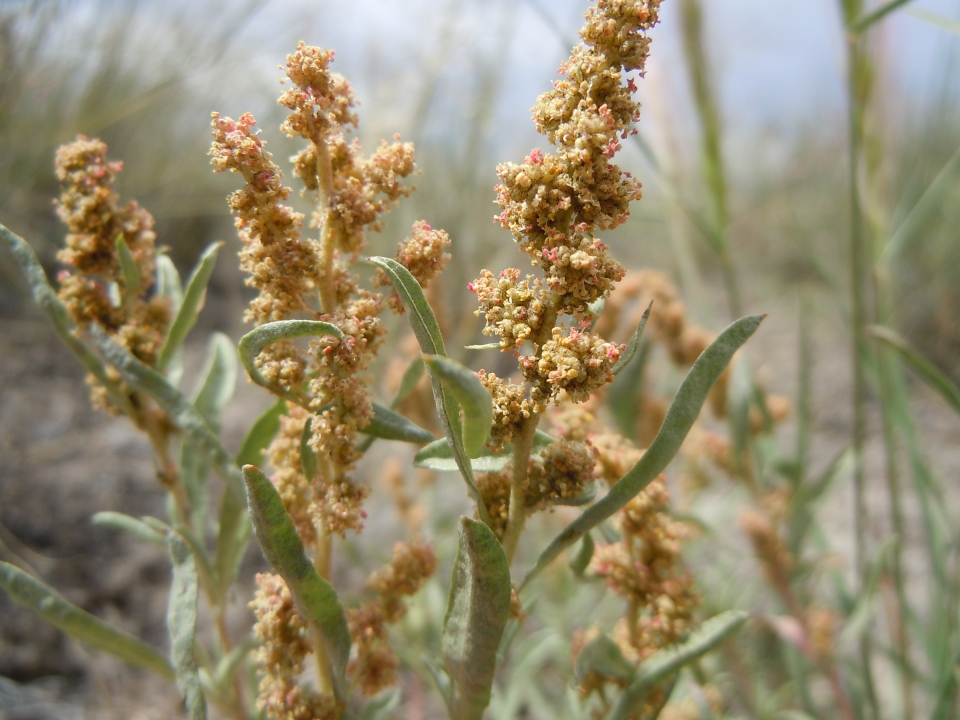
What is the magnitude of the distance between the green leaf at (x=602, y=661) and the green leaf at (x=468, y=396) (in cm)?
26

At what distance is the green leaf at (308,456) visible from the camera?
517 mm

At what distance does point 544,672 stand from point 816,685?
64 cm

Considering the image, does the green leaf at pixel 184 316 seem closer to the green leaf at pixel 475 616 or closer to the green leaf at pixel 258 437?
the green leaf at pixel 258 437

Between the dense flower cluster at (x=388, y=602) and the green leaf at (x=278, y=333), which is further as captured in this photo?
the dense flower cluster at (x=388, y=602)

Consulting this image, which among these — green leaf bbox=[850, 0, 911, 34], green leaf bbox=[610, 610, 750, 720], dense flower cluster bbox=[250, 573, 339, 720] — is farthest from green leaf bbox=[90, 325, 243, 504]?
green leaf bbox=[850, 0, 911, 34]

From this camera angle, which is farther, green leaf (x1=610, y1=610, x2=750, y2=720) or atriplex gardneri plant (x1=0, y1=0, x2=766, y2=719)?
green leaf (x1=610, y1=610, x2=750, y2=720)

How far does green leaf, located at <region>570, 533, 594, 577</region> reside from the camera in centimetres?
59

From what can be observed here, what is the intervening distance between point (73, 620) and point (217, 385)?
26 cm

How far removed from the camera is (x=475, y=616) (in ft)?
1.46

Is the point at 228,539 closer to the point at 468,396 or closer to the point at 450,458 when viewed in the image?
the point at 450,458

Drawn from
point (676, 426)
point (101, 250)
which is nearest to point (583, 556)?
point (676, 426)

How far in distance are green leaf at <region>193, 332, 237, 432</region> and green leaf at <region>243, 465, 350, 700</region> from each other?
0.29 metres

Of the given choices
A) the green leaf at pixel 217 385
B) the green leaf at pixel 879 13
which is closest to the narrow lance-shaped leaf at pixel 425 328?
the green leaf at pixel 217 385

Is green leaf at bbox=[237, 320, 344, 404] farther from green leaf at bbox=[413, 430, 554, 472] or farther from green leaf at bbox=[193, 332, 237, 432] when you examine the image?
green leaf at bbox=[193, 332, 237, 432]
